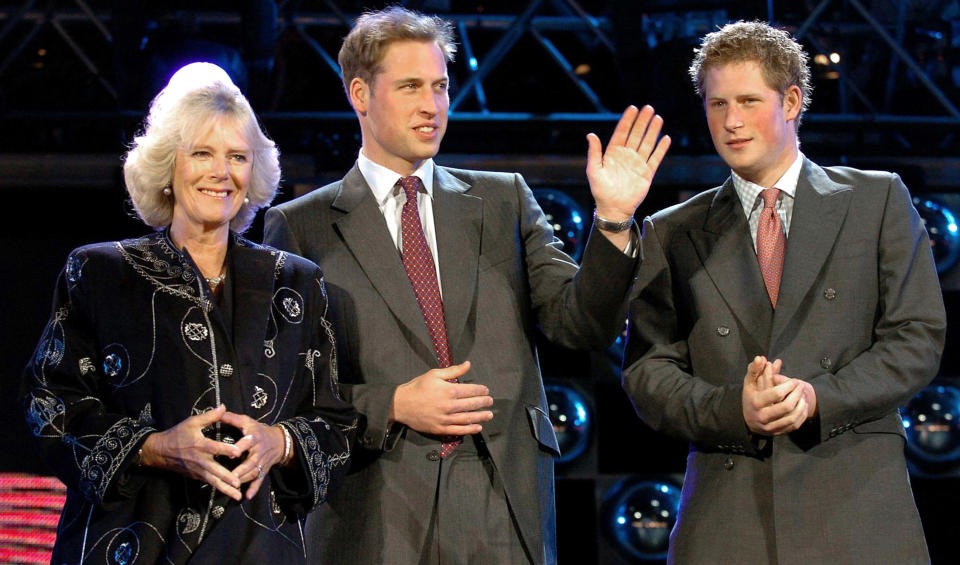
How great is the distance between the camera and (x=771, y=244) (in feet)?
8.63

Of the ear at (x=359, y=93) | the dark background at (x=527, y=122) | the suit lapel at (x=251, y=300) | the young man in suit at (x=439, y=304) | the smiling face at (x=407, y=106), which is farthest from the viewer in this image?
the dark background at (x=527, y=122)

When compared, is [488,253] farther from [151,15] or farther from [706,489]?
[151,15]

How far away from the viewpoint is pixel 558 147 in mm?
4500

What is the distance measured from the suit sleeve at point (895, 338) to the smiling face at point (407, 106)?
103 cm

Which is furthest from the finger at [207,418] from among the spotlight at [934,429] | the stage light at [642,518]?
the spotlight at [934,429]

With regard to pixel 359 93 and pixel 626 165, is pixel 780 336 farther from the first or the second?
pixel 359 93

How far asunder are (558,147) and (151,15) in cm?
159

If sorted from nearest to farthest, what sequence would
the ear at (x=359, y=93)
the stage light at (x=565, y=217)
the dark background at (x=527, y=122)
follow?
the ear at (x=359, y=93) → the dark background at (x=527, y=122) → the stage light at (x=565, y=217)

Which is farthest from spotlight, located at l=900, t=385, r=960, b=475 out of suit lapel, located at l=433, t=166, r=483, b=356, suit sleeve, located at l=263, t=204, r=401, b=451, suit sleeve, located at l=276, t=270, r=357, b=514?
suit sleeve, located at l=276, t=270, r=357, b=514

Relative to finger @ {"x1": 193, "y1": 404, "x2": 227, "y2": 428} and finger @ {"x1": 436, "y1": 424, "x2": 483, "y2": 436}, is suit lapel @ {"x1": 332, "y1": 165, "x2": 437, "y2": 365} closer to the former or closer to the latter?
finger @ {"x1": 436, "y1": 424, "x2": 483, "y2": 436}

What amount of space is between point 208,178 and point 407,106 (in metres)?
0.56

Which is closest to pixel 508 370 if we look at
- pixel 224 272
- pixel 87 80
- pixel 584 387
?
pixel 224 272

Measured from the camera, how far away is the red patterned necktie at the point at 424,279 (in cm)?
262

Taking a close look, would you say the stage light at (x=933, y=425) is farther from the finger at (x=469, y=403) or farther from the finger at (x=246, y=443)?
the finger at (x=246, y=443)
